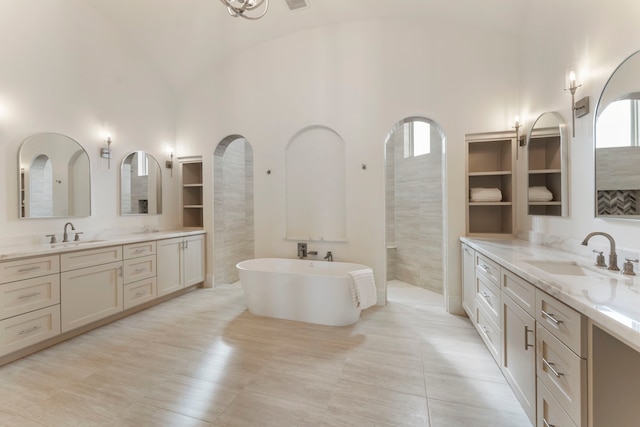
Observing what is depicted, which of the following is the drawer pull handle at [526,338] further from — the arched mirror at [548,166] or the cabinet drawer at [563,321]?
the arched mirror at [548,166]

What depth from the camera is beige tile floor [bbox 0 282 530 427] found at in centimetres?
160

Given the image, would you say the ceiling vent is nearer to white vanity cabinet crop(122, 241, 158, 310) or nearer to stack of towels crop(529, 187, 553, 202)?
stack of towels crop(529, 187, 553, 202)

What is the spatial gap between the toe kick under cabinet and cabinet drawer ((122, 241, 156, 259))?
12.0 ft

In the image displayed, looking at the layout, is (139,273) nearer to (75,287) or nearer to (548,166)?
(75,287)

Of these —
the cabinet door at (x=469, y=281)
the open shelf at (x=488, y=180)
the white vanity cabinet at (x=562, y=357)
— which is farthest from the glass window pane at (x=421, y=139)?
the white vanity cabinet at (x=562, y=357)

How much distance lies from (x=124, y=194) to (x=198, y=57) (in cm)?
226

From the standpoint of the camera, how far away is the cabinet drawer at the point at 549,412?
112 cm

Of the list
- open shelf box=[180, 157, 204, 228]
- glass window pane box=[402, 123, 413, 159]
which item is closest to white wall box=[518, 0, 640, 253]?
glass window pane box=[402, 123, 413, 159]

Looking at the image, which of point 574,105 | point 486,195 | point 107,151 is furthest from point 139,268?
point 574,105

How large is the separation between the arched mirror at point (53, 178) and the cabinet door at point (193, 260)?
Result: 48.2 inches

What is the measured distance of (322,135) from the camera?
3707 mm

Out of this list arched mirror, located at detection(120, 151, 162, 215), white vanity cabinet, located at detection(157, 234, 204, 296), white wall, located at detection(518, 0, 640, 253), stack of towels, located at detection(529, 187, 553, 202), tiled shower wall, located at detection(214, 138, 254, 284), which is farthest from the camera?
tiled shower wall, located at detection(214, 138, 254, 284)

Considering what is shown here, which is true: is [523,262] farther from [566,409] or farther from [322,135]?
[322,135]

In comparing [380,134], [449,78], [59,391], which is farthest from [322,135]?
[59,391]
